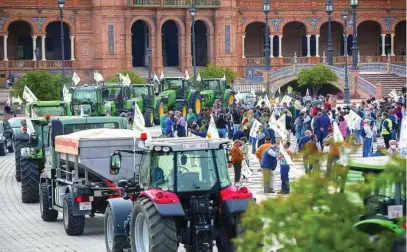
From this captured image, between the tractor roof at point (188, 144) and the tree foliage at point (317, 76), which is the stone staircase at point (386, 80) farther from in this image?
the tractor roof at point (188, 144)

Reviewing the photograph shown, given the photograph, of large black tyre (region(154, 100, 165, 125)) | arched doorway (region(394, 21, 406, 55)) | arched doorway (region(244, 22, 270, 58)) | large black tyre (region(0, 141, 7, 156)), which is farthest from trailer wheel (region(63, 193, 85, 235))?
arched doorway (region(394, 21, 406, 55))

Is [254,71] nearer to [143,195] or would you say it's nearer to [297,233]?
[143,195]

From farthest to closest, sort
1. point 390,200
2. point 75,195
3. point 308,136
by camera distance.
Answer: point 308,136
point 75,195
point 390,200

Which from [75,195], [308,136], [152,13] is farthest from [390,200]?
[152,13]

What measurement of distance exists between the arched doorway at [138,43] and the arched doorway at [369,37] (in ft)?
49.7

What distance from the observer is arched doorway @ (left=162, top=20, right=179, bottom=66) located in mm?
75500

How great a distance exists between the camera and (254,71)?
73125mm

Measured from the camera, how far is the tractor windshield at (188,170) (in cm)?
1495

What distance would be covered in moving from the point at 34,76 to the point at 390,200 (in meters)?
41.1

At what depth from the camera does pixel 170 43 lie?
76125 mm

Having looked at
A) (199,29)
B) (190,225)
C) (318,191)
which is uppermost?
(199,29)

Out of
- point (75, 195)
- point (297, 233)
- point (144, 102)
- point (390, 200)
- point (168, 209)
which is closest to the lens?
point (297, 233)

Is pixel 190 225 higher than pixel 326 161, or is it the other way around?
pixel 326 161

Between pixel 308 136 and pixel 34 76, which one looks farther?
pixel 34 76
